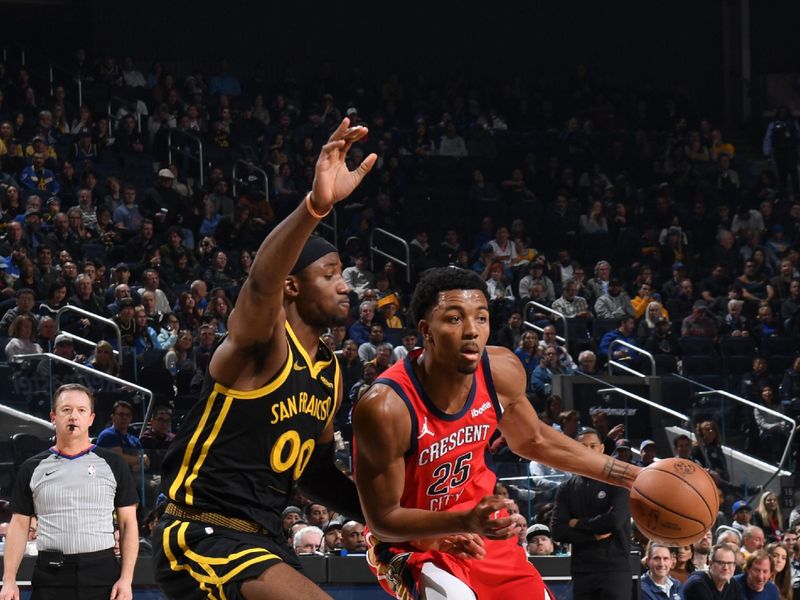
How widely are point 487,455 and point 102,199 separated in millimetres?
12898

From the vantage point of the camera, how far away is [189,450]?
14.9ft

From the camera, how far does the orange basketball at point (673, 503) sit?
5285 mm

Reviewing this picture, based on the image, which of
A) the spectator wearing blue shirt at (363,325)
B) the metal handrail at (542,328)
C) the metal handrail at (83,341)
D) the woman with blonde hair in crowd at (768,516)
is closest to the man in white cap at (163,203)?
the spectator wearing blue shirt at (363,325)

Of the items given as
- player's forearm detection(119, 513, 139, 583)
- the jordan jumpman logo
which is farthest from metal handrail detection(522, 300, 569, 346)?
the jordan jumpman logo

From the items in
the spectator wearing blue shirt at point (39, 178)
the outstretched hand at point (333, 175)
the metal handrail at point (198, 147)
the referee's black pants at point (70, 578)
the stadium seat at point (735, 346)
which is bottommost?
the stadium seat at point (735, 346)

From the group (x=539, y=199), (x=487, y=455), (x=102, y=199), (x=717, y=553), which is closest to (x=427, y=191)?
(x=539, y=199)

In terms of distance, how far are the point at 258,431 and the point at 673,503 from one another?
178cm

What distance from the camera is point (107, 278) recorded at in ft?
52.0

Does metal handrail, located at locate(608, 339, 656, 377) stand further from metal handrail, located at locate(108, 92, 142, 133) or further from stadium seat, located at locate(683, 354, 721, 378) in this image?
metal handrail, located at locate(108, 92, 142, 133)

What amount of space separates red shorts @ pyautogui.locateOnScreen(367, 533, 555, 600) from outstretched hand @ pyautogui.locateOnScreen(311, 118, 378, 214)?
65.6 inches

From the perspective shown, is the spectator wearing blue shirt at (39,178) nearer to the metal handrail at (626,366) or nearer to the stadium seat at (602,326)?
the stadium seat at (602,326)

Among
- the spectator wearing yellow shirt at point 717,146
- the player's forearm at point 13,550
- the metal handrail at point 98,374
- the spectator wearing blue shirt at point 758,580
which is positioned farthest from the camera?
the spectator wearing yellow shirt at point 717,146

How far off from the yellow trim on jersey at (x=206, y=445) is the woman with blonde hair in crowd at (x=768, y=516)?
33.3ft

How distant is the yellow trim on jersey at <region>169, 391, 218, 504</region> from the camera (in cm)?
451
